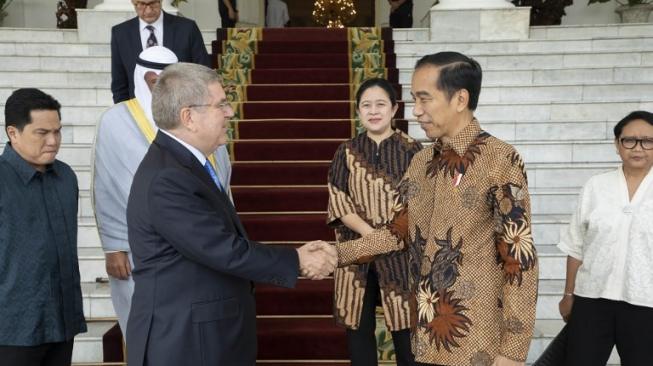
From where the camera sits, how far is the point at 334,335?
352 centimetres

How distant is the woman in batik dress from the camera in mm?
2512

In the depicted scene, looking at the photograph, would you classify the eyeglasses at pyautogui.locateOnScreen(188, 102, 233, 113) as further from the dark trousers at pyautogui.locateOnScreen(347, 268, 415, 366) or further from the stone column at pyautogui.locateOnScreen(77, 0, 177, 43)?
the stone column at pyautogui.locateOnScreen(77, 0, 177, 43)

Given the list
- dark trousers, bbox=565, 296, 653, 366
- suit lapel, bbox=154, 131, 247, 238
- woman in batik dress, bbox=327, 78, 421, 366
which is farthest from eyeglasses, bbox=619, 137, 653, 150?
suit lapel, bbox=154, 131, 247, 238

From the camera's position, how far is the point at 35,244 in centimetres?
205

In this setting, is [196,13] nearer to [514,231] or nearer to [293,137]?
[293,137]

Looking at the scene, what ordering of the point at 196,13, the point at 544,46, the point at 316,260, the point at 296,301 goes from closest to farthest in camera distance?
the point at 316,260
the point at 296,301
the point at 544,46
the point at 196,13

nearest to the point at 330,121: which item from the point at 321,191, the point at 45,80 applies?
the point at 321,191

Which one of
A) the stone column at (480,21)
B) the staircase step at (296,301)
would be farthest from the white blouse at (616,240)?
the stone column at (480,21)

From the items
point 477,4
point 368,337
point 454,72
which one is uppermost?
point 477,4

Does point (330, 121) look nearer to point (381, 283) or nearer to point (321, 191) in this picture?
point (321, 191)

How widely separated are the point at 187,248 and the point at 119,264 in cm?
108

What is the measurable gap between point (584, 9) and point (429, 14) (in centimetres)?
348

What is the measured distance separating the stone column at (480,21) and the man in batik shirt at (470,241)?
5.69m

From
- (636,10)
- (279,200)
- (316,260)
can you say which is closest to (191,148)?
(316,260)
